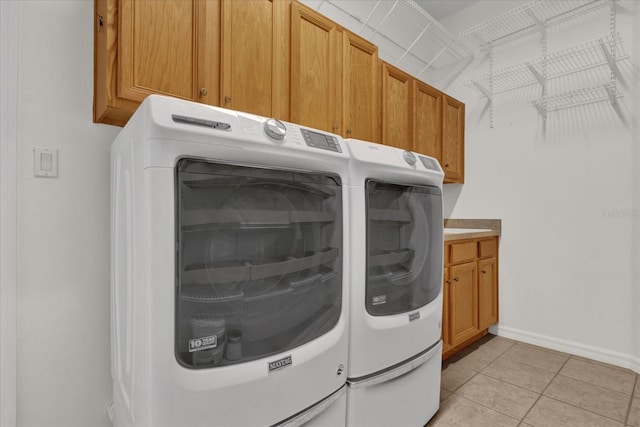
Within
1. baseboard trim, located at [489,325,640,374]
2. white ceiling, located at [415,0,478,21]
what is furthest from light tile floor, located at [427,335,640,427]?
white ceiling, located at [415,0,478,21]

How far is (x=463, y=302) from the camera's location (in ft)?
7.52

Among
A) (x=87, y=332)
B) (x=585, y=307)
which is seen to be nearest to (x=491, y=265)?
(x=585, y=307)

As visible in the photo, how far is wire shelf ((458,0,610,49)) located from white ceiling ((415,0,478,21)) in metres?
0.31

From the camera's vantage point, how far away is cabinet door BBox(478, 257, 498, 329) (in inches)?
98.7

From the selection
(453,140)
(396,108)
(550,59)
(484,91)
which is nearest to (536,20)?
(550,59)

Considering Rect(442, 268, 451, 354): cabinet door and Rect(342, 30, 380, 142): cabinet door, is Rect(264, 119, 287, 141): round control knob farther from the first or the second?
Rect(442, 268, 451, 354): cabinet door

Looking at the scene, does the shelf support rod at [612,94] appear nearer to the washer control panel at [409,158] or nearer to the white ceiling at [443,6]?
the white ceiling at [443,6]

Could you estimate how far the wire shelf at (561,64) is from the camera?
2229 mm

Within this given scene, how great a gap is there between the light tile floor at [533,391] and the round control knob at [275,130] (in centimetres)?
160

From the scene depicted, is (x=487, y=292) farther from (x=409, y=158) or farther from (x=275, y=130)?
(x=275, y=130)

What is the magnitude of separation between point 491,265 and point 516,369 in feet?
2.82

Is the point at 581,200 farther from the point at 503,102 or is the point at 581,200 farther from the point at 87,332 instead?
the point at 87,332

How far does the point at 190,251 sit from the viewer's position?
0.78 metres

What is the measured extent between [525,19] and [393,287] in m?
2.78
